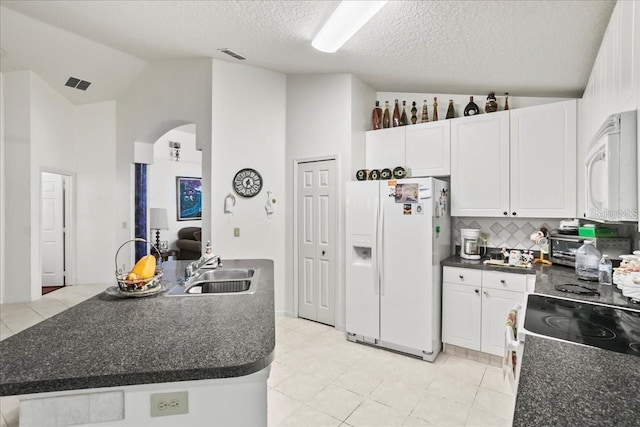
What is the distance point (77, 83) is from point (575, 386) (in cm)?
638

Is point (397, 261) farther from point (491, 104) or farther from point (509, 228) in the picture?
point (491, 104)

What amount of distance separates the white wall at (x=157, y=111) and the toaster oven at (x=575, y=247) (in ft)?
11.4

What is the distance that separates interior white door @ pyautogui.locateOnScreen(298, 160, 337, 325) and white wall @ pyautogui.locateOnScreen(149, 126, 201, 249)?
383 centimetres

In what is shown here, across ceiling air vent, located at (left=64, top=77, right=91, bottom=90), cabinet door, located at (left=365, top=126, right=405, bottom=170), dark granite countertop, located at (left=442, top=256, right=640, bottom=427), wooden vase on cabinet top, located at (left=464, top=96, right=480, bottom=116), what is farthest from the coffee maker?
ceiling air vent, located at (left=64, top=77, right=91, bottom=90)

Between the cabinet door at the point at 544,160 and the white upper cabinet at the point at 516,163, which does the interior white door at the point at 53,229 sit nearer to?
the white upper cabinet at the point at 516,163

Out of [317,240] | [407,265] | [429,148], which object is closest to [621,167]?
[407,265]

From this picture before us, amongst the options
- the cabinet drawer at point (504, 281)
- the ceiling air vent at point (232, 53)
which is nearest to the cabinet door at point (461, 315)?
the cabinet drawer at point (504, 281)

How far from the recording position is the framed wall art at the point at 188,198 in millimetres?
7477

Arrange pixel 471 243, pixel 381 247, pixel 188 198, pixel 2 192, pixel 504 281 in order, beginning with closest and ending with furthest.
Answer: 1. pixel 504 281
2. pixel 381 247
3. pixel 471 243
4. pixel 2 192
5. pixel 188 198

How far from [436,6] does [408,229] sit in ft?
5.68

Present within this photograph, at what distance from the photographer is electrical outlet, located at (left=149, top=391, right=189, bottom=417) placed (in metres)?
1.05

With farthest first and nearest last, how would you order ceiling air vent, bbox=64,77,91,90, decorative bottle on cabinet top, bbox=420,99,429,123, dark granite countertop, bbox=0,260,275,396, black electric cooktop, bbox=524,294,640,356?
ceiling air vent, bbox=64,77,91,90 → decorative bottle on cabinet top, bbox=420,99,429,123 → black electric cooktop, bbox=524,294,640,356 → dark granite countertop, bbox=0,260,275,396

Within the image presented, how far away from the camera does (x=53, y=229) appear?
5.59 meters

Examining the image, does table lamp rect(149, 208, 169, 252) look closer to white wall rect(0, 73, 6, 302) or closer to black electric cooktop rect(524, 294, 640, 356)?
white wall rect(0, 73, 6, 302)
